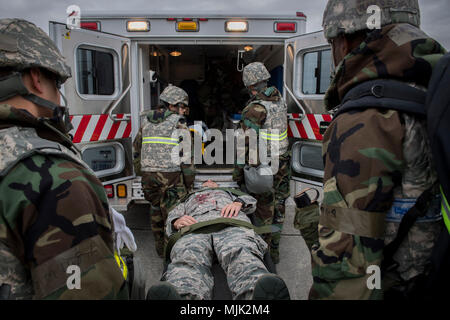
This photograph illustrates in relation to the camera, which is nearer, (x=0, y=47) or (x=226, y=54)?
(x=0, y=47)

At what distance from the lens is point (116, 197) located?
12.2 ft

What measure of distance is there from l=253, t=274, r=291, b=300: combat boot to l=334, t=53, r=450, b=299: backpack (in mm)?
633

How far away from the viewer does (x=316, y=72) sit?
356 centimetres

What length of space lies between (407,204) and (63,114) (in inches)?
49.7

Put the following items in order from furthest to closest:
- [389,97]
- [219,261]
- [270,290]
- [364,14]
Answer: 1. [219,261]
2. [270,290]
3. [364,14]
4. [389,97]

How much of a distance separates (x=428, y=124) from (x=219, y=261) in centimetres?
163

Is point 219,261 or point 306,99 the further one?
point 306,99

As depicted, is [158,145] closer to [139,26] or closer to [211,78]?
[139,26]

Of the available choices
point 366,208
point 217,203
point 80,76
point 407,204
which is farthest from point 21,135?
point 80,76

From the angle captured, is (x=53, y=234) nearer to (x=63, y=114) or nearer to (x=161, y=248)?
(x=63, y=114)

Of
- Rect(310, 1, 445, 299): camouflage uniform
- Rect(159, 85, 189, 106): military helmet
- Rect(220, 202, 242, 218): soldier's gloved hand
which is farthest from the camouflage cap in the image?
Rect(159, 85, 189, 106): military helmet

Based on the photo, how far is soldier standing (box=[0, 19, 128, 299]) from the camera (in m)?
0.96

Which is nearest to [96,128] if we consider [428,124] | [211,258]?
[211,258]

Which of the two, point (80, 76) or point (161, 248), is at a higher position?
point (80, 76)
